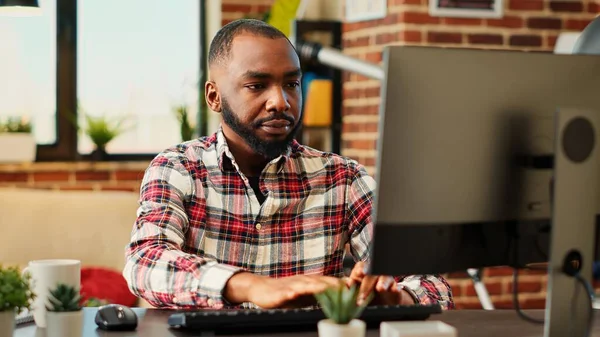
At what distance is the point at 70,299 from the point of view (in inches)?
51.5

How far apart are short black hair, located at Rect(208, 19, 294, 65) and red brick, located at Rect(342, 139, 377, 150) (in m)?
1.60

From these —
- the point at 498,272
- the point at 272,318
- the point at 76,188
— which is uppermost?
the point at 272,318

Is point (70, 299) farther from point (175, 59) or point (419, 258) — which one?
point (175, 59)

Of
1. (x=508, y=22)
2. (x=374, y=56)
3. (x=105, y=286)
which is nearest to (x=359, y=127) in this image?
(x=374, y=56)

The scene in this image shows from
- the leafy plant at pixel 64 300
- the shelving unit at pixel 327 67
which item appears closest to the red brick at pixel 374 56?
the shelving unit at pixel 327 67

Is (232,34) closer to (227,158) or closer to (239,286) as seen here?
(227,158)

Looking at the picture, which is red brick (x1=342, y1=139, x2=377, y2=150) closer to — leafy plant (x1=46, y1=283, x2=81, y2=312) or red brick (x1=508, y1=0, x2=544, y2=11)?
red brick (x1=508, y1=0, x2=544, y2=11)

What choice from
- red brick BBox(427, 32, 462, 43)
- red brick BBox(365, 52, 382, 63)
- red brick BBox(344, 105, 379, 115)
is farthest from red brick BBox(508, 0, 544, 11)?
red brick BBox(344, 105, 379, 115)

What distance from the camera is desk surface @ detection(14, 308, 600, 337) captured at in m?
1.44

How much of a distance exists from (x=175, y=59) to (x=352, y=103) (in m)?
1.76

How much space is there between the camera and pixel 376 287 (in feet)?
5.06

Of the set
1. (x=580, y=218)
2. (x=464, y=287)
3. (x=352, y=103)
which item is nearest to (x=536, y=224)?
(x=580, y=218)

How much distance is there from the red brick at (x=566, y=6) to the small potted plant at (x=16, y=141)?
8.41 ft

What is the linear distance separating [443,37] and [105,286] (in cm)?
149
